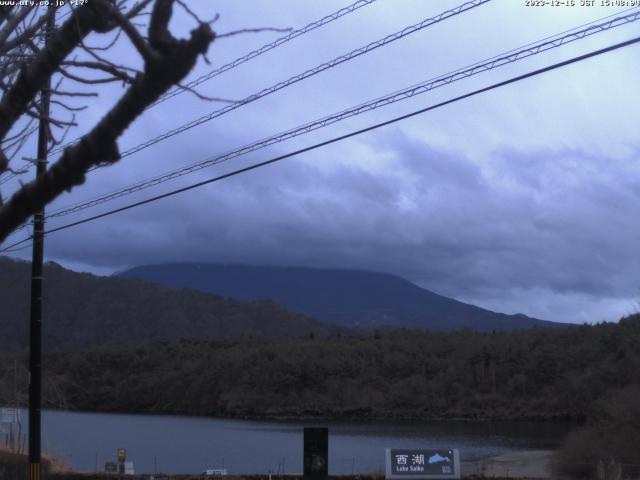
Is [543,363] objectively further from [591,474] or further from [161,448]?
[591,474]

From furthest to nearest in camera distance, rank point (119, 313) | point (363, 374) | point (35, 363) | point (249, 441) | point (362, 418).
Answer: point (119, 313) < point (363, 374) < point (362, 418) < point (249, 441) < point (35, 363)

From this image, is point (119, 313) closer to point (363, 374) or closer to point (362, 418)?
point (363, 374)

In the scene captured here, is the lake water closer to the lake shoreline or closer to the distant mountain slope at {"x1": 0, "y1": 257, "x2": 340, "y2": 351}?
the lake shoreline

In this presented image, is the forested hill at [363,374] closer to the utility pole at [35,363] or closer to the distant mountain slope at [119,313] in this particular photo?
the distant mountain slope at [119,313]

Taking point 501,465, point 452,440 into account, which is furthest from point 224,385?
point 501,465

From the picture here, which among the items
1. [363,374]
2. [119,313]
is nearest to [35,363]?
[363,374]

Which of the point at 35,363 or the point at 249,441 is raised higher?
the point at 35,363

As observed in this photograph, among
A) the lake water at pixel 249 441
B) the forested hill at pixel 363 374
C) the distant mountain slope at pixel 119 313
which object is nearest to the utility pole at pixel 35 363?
the lake water at pixel 249 441
